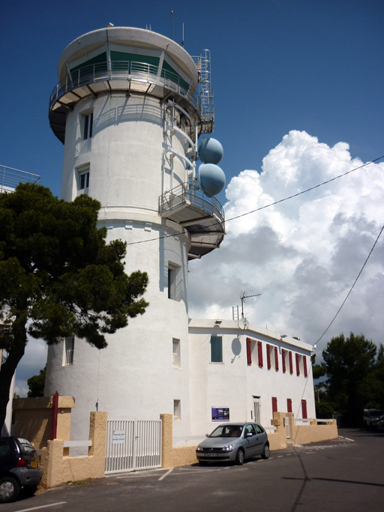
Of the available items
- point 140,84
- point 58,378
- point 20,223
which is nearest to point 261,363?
point 58,378

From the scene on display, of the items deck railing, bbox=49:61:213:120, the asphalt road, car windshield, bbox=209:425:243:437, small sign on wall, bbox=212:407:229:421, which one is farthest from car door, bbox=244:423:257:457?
deck railing, bbox=49:61:213:120

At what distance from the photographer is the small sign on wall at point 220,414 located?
26906 millimetres

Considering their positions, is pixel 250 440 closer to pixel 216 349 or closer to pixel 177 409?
pixel 177 409

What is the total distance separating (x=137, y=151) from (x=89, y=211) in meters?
10.7

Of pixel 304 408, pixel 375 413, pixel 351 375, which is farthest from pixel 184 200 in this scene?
pixel 351 375

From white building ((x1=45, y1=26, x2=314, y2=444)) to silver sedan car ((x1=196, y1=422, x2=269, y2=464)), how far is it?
16.2 feet

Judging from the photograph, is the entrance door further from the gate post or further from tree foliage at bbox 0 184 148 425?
tree foliage at bbox 0 184 148 425

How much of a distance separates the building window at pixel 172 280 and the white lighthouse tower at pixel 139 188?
0.06 meters

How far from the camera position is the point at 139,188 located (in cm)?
2575

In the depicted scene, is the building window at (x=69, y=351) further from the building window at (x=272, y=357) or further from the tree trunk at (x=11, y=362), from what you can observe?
the building window at (x=272, y=357)

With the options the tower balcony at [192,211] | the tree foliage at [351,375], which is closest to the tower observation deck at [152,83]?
the tower balcony at [192,211]

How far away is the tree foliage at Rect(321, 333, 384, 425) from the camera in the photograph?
206ft

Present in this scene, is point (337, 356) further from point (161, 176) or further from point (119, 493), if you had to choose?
point (119, 493)

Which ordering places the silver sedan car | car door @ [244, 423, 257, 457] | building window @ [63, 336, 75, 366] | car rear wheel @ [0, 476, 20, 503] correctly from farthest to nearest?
building window @ [63, 336, 75, 366] → car door @ [244, 423, 257, 457] → the silver sedan car → car rear wheel @ [0, 476, 20, 503]
